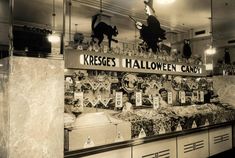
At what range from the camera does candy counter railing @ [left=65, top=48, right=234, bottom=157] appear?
2828 mm

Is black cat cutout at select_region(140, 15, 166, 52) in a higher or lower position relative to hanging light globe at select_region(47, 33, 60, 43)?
higher

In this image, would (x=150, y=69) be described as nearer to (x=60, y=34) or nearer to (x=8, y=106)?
(x=60, y=34)

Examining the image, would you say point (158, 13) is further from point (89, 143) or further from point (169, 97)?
point (89, 143)

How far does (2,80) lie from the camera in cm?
232

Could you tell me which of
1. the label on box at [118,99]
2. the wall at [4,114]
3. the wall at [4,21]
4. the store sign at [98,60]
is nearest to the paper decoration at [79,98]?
the store sign at [98,60]

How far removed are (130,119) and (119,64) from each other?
0.86 m

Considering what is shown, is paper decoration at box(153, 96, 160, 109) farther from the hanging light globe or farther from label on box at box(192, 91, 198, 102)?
the hanging light globe

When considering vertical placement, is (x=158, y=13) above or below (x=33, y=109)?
above

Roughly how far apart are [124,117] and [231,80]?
342cm

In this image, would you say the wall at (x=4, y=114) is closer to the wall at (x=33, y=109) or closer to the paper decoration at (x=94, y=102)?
the wall at (x=33, y=109)

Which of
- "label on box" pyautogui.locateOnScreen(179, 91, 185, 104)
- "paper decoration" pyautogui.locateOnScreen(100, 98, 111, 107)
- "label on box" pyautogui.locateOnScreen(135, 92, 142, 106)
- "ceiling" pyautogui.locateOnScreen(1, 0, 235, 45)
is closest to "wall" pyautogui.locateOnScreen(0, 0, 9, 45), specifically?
"paper decoration" pyautogui.locateOnScreen(100, 98, 111, 107)

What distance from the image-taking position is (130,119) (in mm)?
3273

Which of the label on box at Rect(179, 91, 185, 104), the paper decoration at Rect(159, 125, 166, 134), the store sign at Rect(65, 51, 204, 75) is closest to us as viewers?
the store sign at Rect(65, 51, 204, 75)

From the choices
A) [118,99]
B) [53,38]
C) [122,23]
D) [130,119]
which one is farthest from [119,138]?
[122,23]
